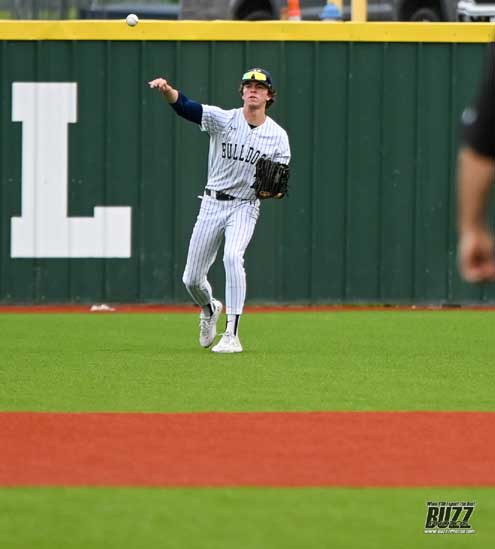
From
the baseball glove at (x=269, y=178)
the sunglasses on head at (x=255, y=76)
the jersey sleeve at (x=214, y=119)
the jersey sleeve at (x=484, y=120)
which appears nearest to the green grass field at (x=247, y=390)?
the baseball glove at (x=269, y=178)

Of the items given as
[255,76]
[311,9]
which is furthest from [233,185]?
[311,9]

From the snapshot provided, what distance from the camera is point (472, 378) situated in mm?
10352

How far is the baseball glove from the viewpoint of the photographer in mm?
11305

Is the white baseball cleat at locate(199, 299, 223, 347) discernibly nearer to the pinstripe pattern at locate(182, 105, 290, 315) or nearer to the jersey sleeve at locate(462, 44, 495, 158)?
the pinstripe pattern at locate(182, 105, 290, 315)

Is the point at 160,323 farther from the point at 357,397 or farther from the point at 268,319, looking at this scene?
the point at 357,397

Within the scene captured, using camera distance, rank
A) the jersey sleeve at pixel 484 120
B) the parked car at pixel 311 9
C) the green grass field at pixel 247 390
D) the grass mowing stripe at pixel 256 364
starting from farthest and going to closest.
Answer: the parked car at pixel 311 9 < the grass mowing stripe at pixel 256 364 < the green grass field at pixel 247 390 < the jersey sleeve at pixel 484 120

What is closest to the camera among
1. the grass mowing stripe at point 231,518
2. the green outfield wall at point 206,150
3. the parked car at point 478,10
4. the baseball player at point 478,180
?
the baseball player at point 478,180

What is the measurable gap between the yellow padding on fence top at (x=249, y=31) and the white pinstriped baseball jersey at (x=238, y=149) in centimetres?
455

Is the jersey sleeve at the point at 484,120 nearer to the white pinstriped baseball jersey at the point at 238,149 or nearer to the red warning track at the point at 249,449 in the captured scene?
the red warning track at the point at 249,449

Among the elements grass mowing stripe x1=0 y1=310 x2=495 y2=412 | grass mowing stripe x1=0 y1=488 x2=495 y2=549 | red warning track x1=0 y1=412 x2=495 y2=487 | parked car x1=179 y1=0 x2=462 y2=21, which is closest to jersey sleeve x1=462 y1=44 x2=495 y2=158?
grass mowing stripe x1=0 y1=488 x2=495 y2=549

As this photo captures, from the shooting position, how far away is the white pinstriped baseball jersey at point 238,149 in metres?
11.4

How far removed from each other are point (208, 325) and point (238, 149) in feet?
4.45

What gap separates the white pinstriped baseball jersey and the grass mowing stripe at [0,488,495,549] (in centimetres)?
529

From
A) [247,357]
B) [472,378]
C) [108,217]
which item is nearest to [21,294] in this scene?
[108,217]
